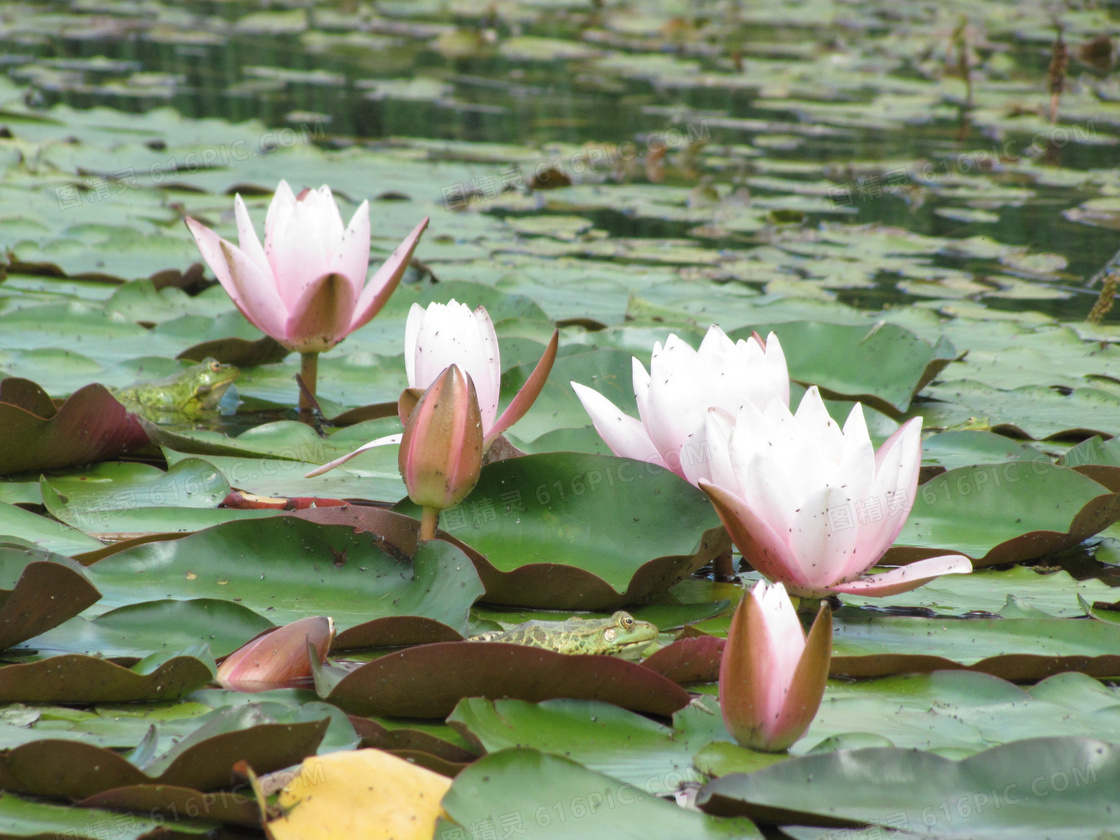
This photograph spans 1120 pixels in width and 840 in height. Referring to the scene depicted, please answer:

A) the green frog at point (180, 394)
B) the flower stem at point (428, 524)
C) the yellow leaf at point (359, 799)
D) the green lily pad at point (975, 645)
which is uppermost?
the flower stem at point (428, 524)

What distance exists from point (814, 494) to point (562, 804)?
60cm

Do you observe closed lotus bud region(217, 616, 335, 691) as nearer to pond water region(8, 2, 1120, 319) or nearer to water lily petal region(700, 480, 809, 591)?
water lily petal region(700, 480, 809, 591)

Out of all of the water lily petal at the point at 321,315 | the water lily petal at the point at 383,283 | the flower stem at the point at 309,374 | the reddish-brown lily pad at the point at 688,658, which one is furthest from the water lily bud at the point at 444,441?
the flower stem at the point at 309,374

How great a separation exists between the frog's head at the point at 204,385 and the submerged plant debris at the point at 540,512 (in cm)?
6

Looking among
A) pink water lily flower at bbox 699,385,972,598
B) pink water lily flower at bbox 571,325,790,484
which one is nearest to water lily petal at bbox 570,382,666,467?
pink water lily flower at bbox 571,325,790,484

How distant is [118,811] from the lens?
4.18 ft

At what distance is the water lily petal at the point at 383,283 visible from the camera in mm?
2564

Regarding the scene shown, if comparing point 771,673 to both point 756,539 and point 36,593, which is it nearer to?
point 756,539

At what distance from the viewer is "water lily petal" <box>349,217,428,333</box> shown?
2564 mm

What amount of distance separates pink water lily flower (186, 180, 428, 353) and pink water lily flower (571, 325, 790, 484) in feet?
2.65

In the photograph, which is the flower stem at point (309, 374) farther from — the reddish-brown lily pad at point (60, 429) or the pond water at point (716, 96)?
the pond water at point (716, 96)

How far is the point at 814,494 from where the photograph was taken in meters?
1.65

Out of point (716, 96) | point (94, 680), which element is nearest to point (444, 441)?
point (94, 680)

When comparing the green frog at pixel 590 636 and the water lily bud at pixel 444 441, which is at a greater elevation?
the water lily bud at pixel 444 441
